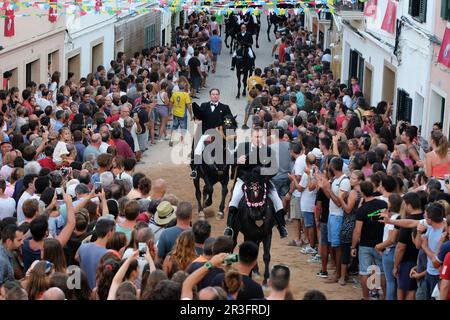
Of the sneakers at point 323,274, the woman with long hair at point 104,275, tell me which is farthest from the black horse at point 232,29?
the woman with long hair at point 104,275

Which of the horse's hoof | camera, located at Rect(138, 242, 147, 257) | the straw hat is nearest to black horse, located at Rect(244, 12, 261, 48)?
the horse's hoof

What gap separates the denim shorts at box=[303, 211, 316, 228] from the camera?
632 inches

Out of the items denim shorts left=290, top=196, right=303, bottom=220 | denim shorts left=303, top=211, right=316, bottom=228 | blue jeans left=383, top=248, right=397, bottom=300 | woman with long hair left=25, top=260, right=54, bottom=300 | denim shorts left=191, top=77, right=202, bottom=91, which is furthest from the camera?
denim shorts left=191, top=77, right=202, bottom=91

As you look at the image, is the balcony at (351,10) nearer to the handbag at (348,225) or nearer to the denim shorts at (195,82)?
the denim shorts at (195,82)

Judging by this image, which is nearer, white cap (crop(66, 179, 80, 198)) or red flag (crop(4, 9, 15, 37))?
white cap (crop(66, 179, 80, 198))

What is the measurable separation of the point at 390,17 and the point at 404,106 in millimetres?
2757

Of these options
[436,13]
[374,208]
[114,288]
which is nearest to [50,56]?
[436,13]

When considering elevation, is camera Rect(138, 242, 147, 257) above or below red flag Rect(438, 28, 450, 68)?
below

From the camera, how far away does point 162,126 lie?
→ 25.5m

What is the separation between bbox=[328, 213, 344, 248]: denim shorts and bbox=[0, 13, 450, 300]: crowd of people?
0.05ft

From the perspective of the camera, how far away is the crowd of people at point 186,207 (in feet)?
33.2

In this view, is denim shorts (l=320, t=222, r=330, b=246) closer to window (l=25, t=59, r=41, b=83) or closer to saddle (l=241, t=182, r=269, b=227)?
saddle (l=241, t=182, r=269, b=227)
